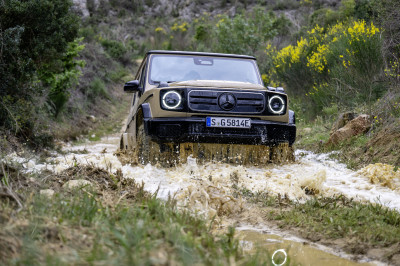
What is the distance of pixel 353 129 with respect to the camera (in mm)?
7633

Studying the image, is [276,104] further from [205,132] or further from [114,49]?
[114,49]

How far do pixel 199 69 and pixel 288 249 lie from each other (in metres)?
4.53

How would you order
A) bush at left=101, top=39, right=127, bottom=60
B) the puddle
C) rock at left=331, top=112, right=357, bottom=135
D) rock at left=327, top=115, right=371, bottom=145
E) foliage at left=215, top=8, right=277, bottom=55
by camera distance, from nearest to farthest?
the puddle, rock at left=327, top=115, right=371, bottom=145, rock at left=331, top=112, right=357, bottom=135, foliage at left=215, top=8, right=277, bottom=55, bush at left=101, top=39, right=127, bottom=60

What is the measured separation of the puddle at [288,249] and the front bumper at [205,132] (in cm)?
238

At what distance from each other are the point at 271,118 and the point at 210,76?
130 centimetres

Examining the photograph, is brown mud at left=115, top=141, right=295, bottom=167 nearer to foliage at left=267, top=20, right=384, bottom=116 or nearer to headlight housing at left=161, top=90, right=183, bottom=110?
headlight housing at left=161, top=90, right=183, bottom=110

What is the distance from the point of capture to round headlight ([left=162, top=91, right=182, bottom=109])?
5363 millimetres

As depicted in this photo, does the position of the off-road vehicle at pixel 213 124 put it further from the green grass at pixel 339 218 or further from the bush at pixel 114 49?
the bush at pixel 114 49

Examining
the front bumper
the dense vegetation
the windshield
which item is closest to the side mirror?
the windshield

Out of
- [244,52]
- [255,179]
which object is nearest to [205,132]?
[255,179]

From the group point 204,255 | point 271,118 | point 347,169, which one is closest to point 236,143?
point 271,118

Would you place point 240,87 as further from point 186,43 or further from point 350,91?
point 186,43

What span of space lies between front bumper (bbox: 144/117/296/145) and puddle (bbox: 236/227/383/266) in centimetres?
238

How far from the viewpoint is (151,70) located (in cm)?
645
